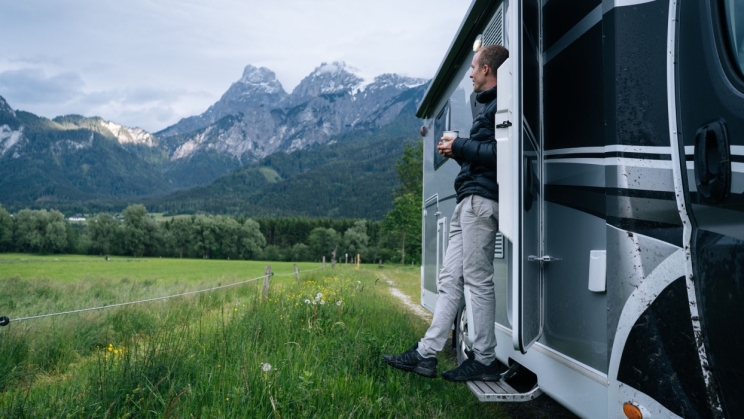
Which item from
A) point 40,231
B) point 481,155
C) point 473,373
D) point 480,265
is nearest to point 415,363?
point 473,373

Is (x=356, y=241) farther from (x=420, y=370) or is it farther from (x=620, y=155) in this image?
(x=620, y=155)

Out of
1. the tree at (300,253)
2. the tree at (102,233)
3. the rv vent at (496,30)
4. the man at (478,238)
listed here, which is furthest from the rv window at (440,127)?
the tree at (300,253)

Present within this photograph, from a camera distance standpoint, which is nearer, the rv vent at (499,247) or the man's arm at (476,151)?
the man's arm at (476,151)

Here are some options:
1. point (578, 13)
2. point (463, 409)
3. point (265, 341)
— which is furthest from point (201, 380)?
point (578, 13)

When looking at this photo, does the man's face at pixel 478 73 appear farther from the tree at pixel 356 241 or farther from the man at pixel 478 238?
the tree at pixel 356 241

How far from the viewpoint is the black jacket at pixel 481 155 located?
318 centimetres

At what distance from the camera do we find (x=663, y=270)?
2025 millimetres

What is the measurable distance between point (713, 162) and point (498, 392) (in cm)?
165

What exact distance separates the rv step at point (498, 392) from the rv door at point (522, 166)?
0.34 m

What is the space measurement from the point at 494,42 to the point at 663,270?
7.84ft

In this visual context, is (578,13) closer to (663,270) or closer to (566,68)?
(566,68)

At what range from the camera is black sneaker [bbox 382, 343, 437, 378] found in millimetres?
3348

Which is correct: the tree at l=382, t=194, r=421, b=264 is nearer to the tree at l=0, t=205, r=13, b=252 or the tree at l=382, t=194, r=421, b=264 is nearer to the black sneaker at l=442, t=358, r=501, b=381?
the tree at l=0, t=205, r=13, b=252

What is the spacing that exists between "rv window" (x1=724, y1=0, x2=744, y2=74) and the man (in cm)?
139
